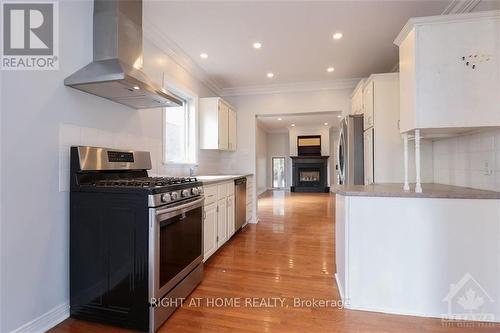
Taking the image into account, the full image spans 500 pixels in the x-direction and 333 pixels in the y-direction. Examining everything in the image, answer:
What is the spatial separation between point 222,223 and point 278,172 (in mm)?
8532

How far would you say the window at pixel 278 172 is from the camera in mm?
11500

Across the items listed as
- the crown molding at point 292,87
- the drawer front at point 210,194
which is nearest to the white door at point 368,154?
the crown molding at point 292,87

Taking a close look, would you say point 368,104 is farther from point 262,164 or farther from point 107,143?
point 262,164

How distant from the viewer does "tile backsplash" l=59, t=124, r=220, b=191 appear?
1811 mm

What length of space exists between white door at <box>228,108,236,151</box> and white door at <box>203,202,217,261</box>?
6.03ft

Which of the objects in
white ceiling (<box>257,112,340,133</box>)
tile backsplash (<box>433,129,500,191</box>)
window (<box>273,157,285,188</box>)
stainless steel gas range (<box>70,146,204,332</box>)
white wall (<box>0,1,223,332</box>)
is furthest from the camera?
window (<box>273,157,285,188</box>)

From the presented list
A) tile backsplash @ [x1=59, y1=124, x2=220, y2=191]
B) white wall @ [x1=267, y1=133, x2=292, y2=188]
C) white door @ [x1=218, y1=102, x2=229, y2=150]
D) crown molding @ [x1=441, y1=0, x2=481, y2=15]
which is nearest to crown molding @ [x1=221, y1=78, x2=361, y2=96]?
white door @ [x1=218, y1=102, x2=229, y2=150]

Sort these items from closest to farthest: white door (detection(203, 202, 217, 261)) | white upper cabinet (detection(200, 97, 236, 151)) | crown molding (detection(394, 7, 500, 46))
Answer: crown molding (detection(394, 7, 500, 46)), white door (detection(203, 202, 217, 261)), white upper cabinet (detection(200, 97, 236, 151))

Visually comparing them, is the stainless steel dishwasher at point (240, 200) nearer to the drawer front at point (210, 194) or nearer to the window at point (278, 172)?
the drawer front at point (210, 194)

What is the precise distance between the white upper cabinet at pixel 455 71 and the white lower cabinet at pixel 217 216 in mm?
2063

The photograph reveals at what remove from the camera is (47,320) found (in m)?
1.69

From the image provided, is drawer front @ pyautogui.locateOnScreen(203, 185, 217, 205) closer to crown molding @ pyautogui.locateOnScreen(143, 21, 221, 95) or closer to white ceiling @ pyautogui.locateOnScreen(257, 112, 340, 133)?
crown molding @ pyautogui.locateOnScreen(143, 21, 221, 95)

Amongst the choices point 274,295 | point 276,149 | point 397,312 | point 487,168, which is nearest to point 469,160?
point 487,168

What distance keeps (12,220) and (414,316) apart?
2.75 metres
